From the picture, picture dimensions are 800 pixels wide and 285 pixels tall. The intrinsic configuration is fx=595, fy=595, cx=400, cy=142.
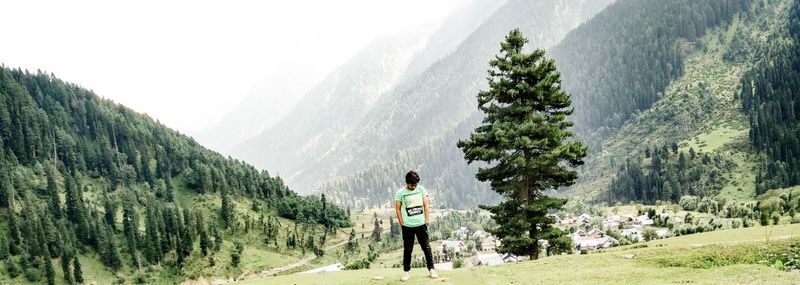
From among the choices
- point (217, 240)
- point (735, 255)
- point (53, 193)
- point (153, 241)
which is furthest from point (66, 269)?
point (735, 255)

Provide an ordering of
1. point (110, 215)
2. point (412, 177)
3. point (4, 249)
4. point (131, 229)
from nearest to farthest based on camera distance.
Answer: point (412, 177) < point (4, 249) < point (131, 229) < point (110, 215)

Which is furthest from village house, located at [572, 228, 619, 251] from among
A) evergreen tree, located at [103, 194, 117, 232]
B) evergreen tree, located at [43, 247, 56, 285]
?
evergreen tree, located at [103, 194, 117, 232]

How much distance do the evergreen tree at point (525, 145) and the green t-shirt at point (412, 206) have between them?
1577 cm

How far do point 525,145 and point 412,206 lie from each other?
55.1ft

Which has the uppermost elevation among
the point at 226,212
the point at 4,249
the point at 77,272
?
the point at 226,212

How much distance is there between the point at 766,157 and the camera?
185625 mm

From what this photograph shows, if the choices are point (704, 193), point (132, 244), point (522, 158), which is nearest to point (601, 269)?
point (522, 158)

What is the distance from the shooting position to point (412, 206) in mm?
22094

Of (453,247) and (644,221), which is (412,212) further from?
(453,247)

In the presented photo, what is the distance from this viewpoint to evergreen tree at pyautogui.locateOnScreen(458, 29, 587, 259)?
3744 cm

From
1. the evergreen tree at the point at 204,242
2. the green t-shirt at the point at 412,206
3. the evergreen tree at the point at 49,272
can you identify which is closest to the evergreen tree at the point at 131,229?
the evergreen tree at the point at 204,242

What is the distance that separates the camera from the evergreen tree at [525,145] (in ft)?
123

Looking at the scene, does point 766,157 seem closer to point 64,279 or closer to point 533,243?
point 533,243

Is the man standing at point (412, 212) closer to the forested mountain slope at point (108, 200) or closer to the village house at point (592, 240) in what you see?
the village house at point (592, 240)
